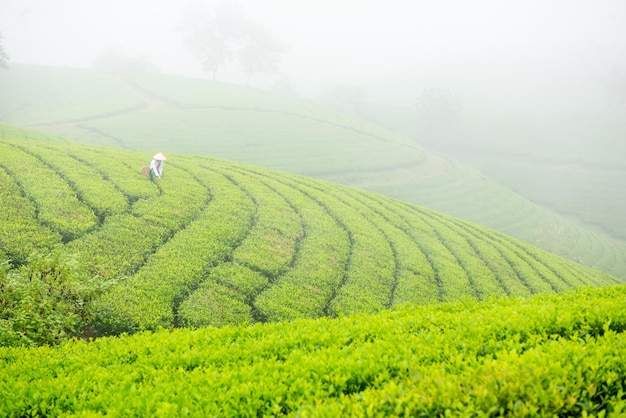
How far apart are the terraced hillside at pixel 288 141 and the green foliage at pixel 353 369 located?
32983 millimetres

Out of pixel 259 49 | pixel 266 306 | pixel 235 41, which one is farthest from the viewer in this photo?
pixel 235 41

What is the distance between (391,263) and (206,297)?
22.5 ft

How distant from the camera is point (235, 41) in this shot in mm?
96250

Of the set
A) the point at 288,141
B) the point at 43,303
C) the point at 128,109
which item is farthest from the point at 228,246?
the point at 128,109

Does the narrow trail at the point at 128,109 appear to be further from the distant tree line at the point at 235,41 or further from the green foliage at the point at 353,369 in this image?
the green foliage at the point at 353,369

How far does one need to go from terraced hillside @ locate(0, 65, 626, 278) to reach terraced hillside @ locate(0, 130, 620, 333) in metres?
21.9

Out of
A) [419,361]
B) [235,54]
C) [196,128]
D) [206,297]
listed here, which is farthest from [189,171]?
[235,54]

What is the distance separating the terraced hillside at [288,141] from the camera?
4119cm

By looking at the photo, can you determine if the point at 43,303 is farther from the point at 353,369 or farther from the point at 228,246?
the point at 353,369

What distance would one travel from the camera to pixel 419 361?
5219mm

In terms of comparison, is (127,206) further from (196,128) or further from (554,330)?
(196,128)

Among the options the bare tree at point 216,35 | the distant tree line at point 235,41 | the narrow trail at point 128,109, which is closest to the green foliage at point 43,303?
the narrow trail at point 128,109

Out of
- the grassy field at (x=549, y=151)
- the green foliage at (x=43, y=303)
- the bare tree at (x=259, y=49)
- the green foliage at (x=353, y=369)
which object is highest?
the bare tree at (x=259, y=49)

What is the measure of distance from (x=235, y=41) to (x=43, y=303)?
98103 mm
